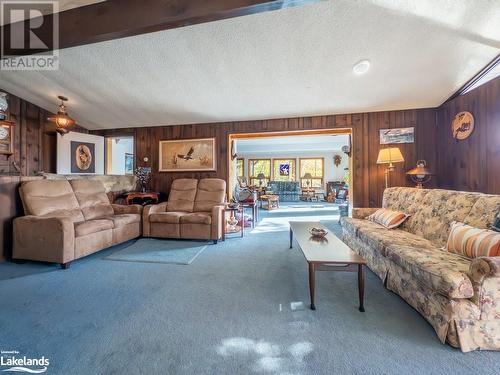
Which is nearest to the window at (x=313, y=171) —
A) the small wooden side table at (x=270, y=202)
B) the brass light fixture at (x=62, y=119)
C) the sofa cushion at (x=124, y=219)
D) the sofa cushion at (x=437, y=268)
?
the small wooden side table at (x=270, y=202)

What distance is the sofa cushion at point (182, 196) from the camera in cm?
423

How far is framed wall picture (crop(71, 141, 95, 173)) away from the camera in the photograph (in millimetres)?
4859

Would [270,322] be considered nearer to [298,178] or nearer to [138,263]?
[138,263]

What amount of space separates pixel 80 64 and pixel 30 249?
253 centimetres

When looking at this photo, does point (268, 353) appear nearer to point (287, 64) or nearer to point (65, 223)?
point (65, 223)

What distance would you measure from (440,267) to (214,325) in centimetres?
163

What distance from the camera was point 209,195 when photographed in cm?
427

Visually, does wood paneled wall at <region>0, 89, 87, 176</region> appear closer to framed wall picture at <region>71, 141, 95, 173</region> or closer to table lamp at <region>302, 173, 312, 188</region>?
framed wall picture at <region>71, 141, 95, 173</region>

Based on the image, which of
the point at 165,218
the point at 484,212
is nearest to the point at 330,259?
the point at 484,212

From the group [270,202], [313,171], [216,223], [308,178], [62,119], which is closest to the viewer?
[216,223]

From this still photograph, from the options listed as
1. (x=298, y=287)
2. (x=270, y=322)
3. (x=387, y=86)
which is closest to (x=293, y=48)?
(x=387, y=86)

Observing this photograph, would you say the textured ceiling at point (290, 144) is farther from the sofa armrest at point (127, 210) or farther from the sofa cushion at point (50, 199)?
the sofa cushion at point (50, 199)

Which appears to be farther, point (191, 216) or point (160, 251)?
point (191, 216)

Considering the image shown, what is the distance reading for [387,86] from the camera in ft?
11.0
